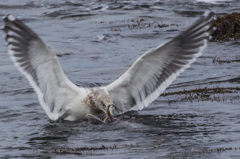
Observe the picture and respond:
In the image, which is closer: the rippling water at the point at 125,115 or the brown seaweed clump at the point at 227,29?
the rippling water at the point at 125,115

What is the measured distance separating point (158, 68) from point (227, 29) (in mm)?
10635

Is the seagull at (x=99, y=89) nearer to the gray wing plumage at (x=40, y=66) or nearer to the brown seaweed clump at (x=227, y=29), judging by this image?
the gray wing plumage at (x=40, y=66)

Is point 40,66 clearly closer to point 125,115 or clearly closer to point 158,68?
point 158,68

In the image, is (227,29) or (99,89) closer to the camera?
(99,89)

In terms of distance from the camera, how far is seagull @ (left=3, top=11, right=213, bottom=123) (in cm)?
827

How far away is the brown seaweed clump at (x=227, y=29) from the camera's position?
18.3 m

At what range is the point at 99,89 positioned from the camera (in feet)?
29.7

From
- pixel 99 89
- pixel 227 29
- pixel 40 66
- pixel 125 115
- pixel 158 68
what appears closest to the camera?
pixel 40 66

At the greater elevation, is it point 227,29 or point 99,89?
point 99,89

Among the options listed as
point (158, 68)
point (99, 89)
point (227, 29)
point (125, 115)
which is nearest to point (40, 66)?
point (99, 89)

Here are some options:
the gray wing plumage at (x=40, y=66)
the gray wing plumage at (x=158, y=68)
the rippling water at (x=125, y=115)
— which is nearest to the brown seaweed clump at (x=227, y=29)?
the rippling water at (x=125, y=115)

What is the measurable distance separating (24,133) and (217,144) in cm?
374

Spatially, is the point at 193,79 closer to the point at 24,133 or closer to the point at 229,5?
the point at 24,133

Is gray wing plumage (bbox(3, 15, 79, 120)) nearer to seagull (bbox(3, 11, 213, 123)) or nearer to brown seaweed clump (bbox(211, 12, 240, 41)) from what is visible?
seagull (bbox(3, 11, 213, 123))
